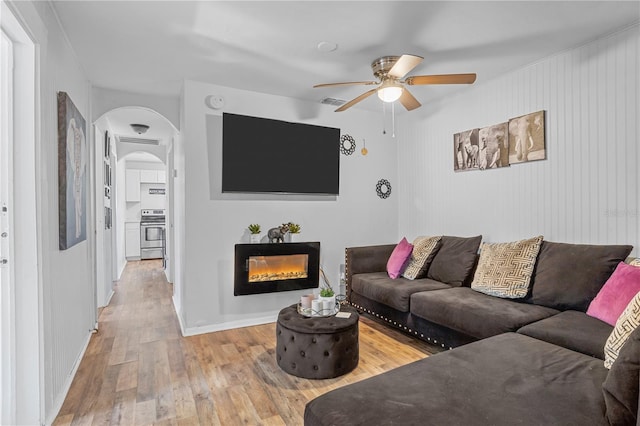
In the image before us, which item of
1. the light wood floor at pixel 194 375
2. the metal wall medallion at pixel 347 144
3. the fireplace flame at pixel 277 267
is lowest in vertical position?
the light wood floor at pixel 194 375

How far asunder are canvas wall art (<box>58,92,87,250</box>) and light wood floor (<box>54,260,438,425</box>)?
104 cm

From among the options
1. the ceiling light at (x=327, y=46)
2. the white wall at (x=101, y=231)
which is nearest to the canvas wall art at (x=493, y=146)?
the ceiling light at (x=327, y=46)

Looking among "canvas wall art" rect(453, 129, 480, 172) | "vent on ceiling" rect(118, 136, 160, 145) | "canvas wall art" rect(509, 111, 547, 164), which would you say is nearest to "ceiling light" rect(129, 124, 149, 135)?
"vent on ceiling" rect(118, 136, 160, 145)

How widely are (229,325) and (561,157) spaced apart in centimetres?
356

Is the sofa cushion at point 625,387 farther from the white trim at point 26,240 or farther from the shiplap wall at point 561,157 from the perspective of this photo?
the white trim at point 26,240

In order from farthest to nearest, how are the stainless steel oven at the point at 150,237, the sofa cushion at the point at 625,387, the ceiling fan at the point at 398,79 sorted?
the stainless steel oven at the point at 150,237
the ceiling fan at the point at 398,79
the sofa cushion at the point at 625,387

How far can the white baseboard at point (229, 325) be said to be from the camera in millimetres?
3490

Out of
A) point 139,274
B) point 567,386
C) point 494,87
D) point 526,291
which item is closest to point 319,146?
point 494,87

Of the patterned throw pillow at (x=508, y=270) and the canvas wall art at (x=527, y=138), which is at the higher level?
the canvas wall art at (x=527, y=138)

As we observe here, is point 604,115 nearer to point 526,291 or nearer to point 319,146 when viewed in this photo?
point 526,291

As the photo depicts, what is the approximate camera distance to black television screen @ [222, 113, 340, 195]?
12.0 ft

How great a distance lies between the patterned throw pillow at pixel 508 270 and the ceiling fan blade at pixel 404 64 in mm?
1770

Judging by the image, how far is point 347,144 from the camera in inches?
175

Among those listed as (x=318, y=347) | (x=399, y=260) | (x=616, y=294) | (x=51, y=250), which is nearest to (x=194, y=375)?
(x=318, y=347)
